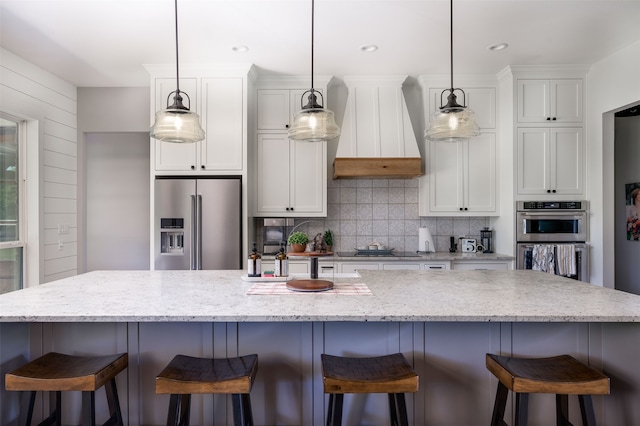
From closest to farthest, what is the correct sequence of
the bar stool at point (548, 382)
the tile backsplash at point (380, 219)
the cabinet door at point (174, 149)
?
the bar stool at point (548, 382), the cabinet door at point (174, 149), the tile backsplash at point (380, 219)

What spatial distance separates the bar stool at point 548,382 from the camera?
1373 millimetres

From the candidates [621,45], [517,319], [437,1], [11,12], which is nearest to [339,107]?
[437,1]

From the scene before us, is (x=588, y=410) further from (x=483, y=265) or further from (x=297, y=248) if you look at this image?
(x=483, y=265)

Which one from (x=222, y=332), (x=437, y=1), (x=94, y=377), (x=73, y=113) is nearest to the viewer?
(x=94, y=377)

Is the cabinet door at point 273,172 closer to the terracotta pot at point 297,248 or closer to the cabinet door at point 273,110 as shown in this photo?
the cabinet door at point 273,110

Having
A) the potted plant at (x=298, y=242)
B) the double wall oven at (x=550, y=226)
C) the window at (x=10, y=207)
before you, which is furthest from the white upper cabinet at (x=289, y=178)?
the window at (x=10, y=207)

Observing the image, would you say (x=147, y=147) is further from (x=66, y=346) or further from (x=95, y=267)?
(x=66, y=346)

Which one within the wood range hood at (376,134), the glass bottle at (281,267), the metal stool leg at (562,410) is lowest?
the metal stool leg at (562,410)

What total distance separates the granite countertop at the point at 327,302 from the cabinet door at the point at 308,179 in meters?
1.69

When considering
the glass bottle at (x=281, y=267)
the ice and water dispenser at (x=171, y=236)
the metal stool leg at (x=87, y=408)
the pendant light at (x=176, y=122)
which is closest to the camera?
the metal stool leg at (x=87, y=408)

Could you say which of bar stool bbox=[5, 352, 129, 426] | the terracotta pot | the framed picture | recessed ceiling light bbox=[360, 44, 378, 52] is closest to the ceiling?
recessed ceiling light bbox=[360, 44, 378, 52]

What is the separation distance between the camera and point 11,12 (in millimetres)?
2674

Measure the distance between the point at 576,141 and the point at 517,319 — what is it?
3139 mm

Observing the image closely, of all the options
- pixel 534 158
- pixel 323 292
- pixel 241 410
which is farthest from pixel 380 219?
pixel 241 410
